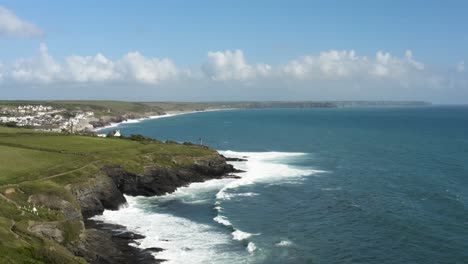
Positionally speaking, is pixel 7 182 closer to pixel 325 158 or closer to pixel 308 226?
pixel 308 226

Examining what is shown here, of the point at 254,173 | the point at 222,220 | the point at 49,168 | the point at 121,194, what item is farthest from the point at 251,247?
the point at 254,173

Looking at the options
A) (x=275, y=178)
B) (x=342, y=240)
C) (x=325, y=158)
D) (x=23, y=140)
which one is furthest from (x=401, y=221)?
(x=23, y=140)

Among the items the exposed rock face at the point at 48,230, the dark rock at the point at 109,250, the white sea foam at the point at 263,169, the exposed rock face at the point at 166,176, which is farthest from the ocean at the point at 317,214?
the exposed rock face at the point at 48,230

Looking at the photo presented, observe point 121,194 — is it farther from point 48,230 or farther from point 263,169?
Answer: point 263,169

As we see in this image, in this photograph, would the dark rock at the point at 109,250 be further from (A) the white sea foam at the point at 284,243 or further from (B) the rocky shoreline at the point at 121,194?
(A) the white sea foam at the point at 284,243

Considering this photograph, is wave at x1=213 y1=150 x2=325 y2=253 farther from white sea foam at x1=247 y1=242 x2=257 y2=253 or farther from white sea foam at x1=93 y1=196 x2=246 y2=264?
white sea foam at x1=93 y1=196 x2=246 y2=264

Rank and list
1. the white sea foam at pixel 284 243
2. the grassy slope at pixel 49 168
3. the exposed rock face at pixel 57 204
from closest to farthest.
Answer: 1. the grassy slope at pixel 49 168
2. the white sea foam at pixel 284 243
3. the exposed rock face at pixel 57 204
